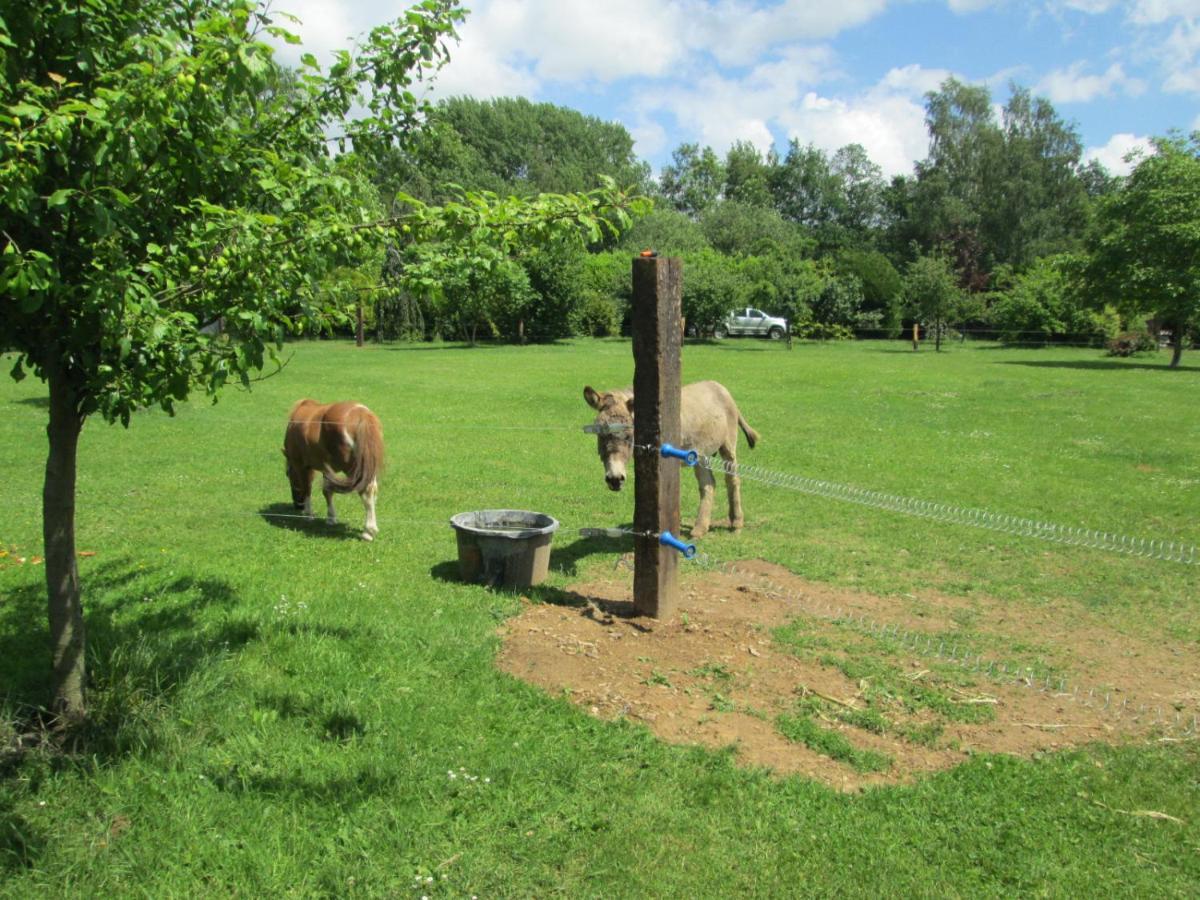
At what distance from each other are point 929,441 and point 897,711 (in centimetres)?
1233

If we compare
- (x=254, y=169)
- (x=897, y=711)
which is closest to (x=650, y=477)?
(x=897, y=711)

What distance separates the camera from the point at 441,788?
420 centimetres

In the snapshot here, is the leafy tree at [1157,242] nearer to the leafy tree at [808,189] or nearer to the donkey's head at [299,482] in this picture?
the donkey's head at [299,482]

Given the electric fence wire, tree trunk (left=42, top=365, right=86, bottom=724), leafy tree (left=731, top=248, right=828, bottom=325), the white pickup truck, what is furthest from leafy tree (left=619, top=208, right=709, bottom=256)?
tree trunk (left=42, top=365, right=86, bottom=724)

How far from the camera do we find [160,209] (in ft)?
12.8

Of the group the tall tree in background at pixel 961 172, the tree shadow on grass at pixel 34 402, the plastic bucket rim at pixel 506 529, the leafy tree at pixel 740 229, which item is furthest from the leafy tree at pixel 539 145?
the plastic bucket rim at pixel 506 529

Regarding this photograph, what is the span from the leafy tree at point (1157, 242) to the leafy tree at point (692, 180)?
64.1 meters

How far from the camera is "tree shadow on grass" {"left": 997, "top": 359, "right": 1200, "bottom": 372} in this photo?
106 ft

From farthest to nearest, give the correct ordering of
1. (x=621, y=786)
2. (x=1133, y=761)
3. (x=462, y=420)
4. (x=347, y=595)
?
1. (x=462, y=420)
2. (x=347, y=595)
3. (x=1133, y=761)
4. (x=621, y=786)

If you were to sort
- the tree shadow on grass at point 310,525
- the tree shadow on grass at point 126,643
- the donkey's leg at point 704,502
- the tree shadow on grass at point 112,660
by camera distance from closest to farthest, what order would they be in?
the tree shadow on grass at point 112,660
the tree shadow on grass at point 126,643
the tree shadow on grass at point 310,525
the donkey's leg at point 704,502

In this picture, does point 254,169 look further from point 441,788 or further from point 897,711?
point 897,711

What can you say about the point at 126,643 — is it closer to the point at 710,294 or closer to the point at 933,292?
the point at 710,294

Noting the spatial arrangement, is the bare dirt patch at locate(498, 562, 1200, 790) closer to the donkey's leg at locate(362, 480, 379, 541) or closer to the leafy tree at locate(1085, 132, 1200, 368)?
the donkey's leg at locate(362, 480, 379, 541)

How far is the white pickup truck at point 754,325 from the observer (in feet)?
173
